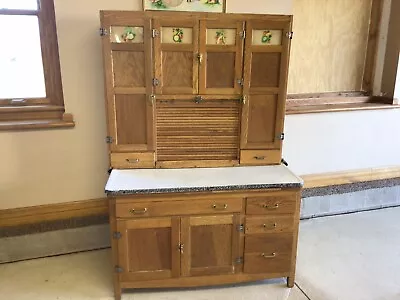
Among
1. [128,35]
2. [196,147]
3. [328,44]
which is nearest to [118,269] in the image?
[196,147]

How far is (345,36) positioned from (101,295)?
269 centimetres

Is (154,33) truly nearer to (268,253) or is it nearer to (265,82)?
(265,82)

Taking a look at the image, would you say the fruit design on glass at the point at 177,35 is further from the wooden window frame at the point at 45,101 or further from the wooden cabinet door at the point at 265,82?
the wooden window frame at the point at 45,101

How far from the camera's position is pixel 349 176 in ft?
10.5

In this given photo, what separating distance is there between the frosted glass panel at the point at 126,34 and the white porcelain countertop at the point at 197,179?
737 mm

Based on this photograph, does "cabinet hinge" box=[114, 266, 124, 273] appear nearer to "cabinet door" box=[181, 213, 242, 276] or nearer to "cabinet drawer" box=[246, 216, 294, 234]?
"cabinet door" box=[181, 213, 242, 276]

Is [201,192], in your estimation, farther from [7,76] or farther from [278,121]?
[7,76]

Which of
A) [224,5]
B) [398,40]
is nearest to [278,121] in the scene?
[224,5]

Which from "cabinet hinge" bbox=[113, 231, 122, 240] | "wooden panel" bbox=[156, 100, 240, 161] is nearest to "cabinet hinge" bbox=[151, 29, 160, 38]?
"wooden panel" bbox=[156, 100, 240, 161]

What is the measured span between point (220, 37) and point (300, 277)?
156 cm

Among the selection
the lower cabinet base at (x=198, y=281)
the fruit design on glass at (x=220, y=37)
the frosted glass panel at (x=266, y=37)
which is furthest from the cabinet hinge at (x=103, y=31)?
the lower cabinet base at (x=198, y=281)

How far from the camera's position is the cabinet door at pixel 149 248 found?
2.02m

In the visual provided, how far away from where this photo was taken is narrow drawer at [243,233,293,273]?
2.15 meters

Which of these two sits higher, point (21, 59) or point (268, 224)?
point (21, 59)
